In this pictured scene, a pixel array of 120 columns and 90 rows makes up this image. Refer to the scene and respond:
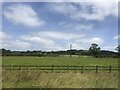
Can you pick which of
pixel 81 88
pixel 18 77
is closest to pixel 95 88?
pixel 81 88

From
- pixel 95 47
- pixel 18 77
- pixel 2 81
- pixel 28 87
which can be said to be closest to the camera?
pixel 28 87

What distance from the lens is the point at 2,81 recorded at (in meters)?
18.5

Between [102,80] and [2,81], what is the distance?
701cm

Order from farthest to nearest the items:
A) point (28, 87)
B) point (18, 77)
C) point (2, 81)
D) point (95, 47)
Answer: point (95, 47), point (18, 77), point (2, 81), point (28, 87)

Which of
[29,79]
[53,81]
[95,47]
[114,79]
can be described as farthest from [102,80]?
[95,47]

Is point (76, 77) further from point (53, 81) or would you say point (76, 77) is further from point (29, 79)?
point (29, 79)

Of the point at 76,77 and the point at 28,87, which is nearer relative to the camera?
the point at 28,87

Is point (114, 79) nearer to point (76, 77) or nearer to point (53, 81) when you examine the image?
point (76, 77)

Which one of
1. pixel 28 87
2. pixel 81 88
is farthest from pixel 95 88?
pixel 28 87

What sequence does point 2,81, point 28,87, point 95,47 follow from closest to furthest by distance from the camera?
1. point 28,87
2. point 2,81
3. point 95,47

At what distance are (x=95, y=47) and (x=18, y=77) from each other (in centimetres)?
14006

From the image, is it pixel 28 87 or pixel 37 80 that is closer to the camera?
pixel 28 87

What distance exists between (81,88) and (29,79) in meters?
4.04

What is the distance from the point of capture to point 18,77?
1972 cm
